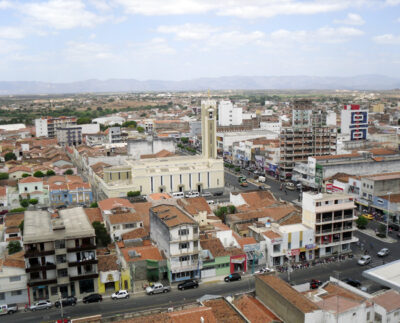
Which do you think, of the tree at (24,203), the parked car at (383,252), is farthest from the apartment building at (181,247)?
the tree at (24,203)

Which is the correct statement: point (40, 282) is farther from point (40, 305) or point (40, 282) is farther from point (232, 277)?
point (232, 277)

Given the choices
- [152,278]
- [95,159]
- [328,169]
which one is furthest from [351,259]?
[95,159]

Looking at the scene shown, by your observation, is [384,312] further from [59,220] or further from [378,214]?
[378,214]

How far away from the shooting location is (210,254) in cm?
3138

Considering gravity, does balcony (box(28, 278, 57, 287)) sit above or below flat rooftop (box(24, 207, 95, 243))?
below

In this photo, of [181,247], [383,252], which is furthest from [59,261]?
[383,252]

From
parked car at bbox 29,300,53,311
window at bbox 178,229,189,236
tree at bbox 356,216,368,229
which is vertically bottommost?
parked car at bbox 29,300,53,311

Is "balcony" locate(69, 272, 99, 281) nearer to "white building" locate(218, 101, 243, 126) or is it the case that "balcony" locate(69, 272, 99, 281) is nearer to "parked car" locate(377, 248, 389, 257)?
"parked car" locate(377, 248, 389, 257)

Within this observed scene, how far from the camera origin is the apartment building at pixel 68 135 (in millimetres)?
102625

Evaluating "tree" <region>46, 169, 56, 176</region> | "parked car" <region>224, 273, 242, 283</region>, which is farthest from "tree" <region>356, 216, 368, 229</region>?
"tree" <region>46, 169, 56, 176</region>

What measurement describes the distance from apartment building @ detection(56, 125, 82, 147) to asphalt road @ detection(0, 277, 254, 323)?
80.2 m

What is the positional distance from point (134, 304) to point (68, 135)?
8196 centimetres

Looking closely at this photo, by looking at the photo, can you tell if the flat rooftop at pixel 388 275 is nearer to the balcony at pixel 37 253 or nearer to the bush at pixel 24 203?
the balcony at pixel 37 253

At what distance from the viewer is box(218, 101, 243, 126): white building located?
406 ft
